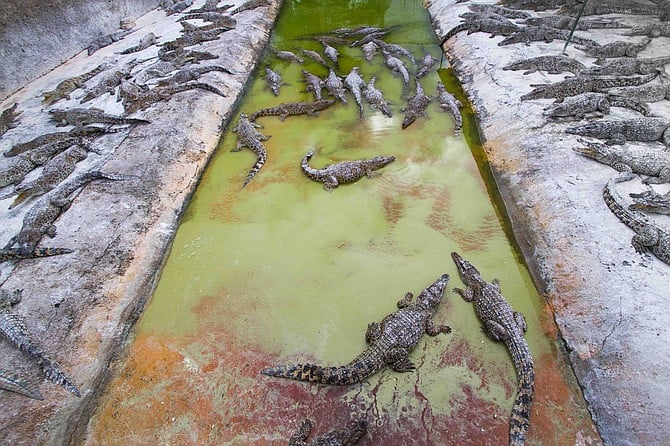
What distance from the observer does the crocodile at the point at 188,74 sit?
8211mm

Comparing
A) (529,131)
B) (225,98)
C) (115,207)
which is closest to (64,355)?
(115,207)

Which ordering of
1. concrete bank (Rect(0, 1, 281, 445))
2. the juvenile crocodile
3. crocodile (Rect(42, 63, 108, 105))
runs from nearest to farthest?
1. concrete bank (Rect(0, 1, 281, 445))
2. the juvenile crocodile
3. crocodile (Rect(42, 63, 108, 105))

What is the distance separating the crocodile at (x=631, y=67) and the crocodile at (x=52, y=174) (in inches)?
383

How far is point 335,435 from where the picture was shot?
2.98 meters

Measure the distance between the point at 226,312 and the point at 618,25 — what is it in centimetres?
1177

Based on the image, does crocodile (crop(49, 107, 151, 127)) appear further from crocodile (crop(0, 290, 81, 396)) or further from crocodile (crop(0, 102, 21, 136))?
crocodile (crop(0, 290, 81, 396))

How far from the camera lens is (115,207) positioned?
5.07 meters

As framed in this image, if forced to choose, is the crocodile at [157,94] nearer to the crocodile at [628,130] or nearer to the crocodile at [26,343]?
the crocodile at [26,343]

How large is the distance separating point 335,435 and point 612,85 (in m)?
7.79

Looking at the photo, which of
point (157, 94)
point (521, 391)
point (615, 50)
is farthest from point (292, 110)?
point (615, 50)

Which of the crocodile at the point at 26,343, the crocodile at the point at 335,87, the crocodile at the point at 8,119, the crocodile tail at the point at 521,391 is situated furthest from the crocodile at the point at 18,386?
the crocodile at the point at 335,87

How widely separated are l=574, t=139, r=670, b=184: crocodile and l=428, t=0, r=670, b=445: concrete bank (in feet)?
0.40

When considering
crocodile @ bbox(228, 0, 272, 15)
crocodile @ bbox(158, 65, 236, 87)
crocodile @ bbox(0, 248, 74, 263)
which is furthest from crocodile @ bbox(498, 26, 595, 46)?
crocodile @ bbox(0, 248, 74, 263)

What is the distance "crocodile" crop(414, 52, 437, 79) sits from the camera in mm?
8653
